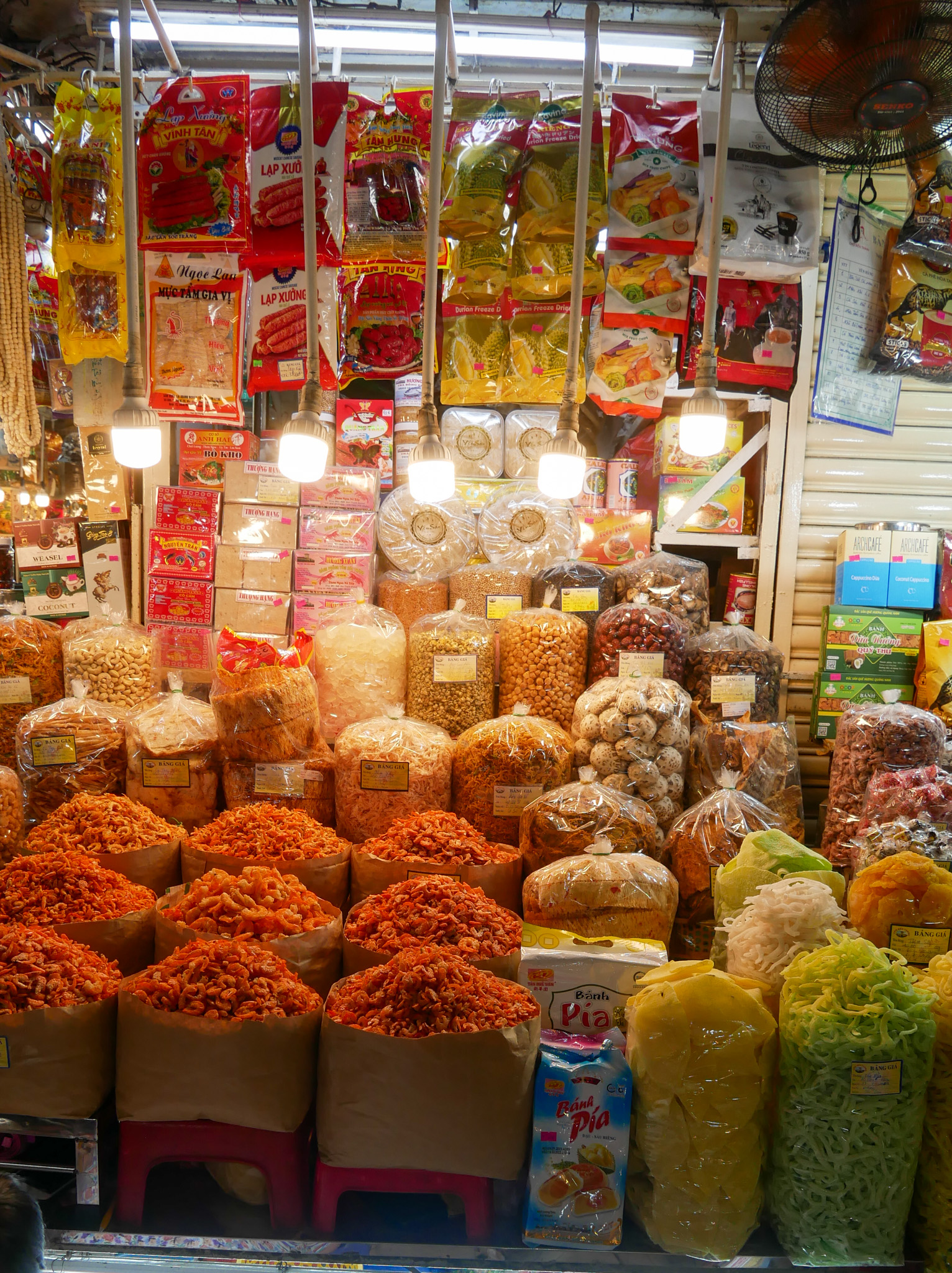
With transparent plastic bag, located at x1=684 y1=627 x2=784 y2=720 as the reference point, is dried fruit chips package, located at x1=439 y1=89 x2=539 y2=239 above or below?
above

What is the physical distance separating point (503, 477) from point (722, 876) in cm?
166

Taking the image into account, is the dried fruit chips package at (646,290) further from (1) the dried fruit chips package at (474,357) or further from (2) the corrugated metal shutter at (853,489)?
(2) the corrugated metal shutter at (853,489)

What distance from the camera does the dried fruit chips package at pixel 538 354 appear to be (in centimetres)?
253

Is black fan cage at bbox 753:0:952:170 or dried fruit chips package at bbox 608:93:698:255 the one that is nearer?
black fan cage at bbox 753:0:952:170

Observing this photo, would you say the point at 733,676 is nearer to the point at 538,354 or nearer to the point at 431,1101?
the point at 538,354

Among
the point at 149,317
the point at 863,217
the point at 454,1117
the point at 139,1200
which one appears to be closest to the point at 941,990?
the point at 454,1117

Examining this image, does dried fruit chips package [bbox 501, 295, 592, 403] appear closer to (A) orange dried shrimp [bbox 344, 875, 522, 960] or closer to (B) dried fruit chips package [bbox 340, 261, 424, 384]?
(B) dried fruit chips package [bbox 340, 261, 424, 384]

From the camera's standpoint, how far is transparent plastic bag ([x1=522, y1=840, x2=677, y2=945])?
1760 millimetres

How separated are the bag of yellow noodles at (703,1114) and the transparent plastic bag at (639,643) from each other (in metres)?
1.16

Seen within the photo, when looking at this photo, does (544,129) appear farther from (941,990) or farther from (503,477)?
(941,990)

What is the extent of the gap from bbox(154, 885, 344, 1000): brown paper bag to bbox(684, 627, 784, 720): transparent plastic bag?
131cm

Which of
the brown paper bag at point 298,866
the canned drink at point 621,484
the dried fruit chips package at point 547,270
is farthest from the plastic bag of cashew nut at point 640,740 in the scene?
the dried fruit chips package at point 547,270

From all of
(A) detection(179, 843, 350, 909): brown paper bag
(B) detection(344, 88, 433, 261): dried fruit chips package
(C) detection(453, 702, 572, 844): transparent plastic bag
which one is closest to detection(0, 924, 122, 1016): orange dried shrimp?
(A) detection(179, 843, 350, 909): brown paper bag

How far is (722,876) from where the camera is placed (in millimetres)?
1766
